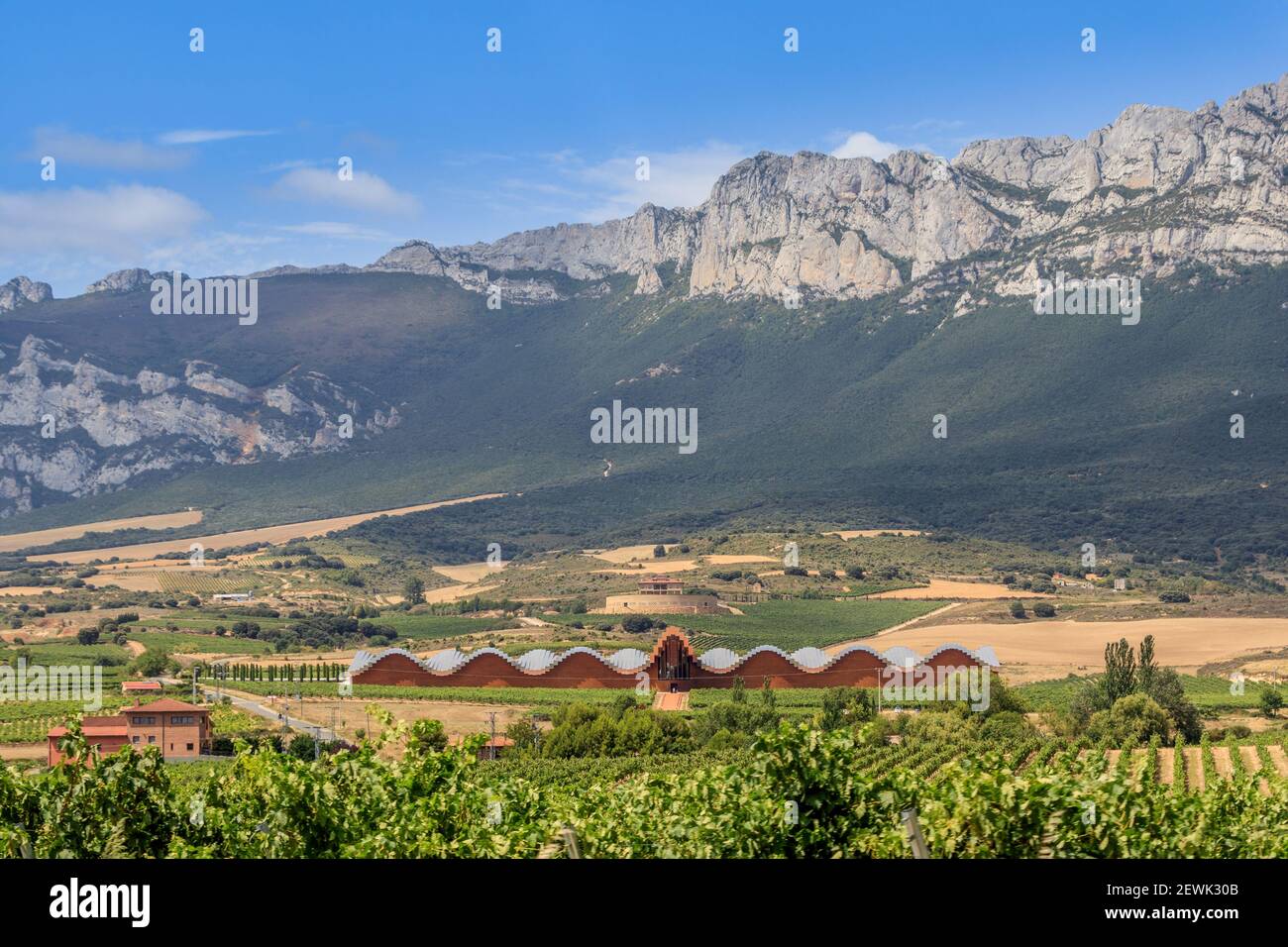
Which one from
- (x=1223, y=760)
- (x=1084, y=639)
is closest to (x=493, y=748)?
(x=1223, y=760)

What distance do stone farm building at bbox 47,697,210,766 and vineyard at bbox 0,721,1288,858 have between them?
43.6m

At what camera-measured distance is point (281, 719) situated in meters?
71.5

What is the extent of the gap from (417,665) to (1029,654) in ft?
134

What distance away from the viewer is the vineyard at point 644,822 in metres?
17.0

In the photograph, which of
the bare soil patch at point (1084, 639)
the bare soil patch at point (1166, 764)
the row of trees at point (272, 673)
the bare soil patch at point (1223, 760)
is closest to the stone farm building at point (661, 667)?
the row of trees at point (272, 673)

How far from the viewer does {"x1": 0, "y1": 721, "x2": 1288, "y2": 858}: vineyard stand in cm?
1705

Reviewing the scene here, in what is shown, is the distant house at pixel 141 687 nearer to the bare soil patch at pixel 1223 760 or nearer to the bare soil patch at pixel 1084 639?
the bare soil patch at pixel 1084 639

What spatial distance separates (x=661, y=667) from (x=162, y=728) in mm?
33747

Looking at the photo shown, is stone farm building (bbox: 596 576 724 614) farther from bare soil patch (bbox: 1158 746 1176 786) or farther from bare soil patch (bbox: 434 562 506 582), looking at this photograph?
bare soil patch (bbox: 1158 746 1176 786)

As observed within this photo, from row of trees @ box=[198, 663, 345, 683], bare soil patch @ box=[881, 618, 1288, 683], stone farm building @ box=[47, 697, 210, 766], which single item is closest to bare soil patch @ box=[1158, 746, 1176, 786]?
bare soil patch @ box=[881, 618, 1288, 683]

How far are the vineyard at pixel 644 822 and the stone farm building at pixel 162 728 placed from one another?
1716 inches

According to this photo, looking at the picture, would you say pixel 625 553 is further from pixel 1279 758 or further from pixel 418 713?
pixel 1279 758
